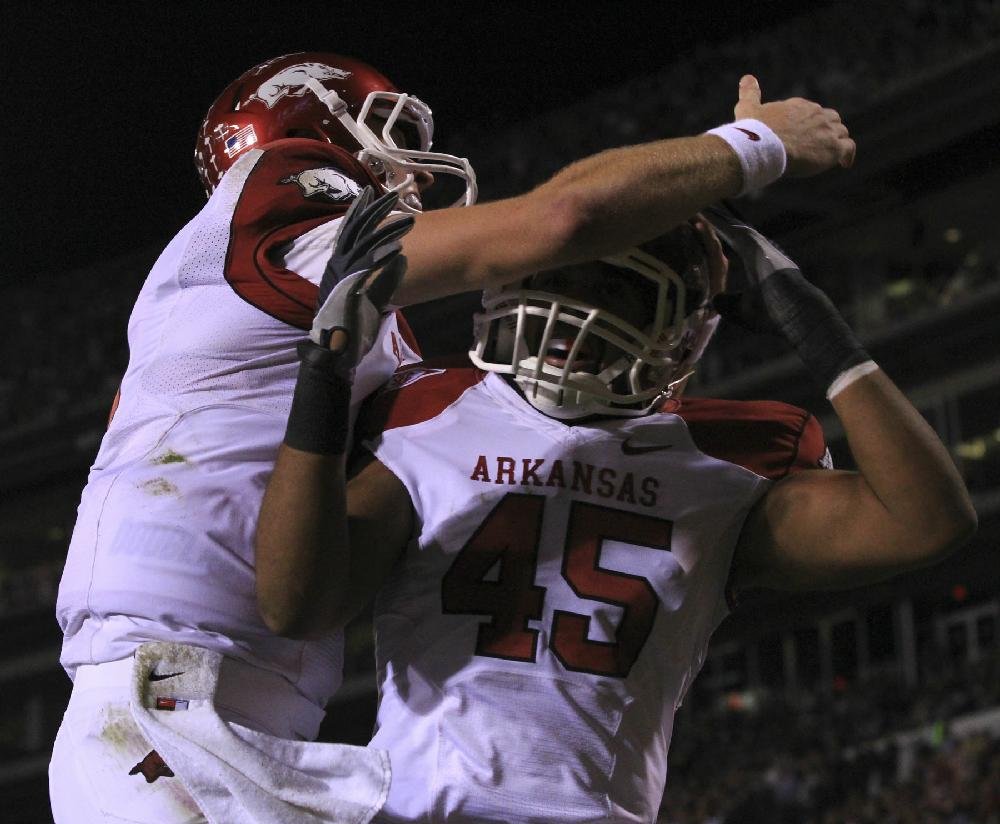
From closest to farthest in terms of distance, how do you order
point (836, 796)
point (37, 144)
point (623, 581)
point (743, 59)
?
point (623, 581) < point (836, 796) < point (37, 144) < point (743, 59)

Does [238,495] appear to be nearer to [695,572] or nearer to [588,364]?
[588,364]

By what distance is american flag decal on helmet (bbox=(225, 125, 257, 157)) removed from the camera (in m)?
3.05

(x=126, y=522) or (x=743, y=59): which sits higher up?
(x=743, y=59)

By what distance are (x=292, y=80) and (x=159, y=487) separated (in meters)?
1.03

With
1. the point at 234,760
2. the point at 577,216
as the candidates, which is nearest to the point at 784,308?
the point at 577,216

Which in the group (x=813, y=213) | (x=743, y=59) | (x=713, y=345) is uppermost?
(x=743, y=59)

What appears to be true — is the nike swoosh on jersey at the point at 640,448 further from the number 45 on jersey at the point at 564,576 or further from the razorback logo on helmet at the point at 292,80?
the razorback logo on helmet at the point at 292,80

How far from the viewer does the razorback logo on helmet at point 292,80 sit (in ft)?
10.1

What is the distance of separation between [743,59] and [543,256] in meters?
20.9

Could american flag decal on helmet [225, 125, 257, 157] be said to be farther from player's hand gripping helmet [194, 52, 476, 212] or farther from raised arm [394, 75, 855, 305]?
raised arm [394, 75, 855, 305]

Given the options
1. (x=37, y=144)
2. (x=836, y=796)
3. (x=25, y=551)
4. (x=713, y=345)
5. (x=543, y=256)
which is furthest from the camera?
(x=25, y=551)

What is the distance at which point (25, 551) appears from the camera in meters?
27.9

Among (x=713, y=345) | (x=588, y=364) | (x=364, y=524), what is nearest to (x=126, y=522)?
(x=364, y=524)

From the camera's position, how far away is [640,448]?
255 centimetres
